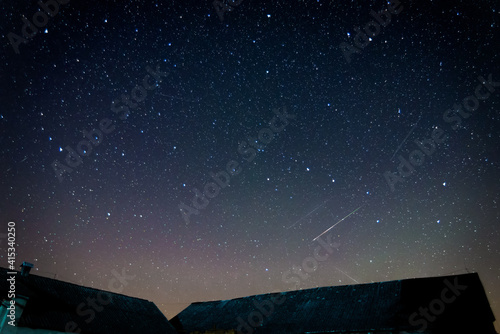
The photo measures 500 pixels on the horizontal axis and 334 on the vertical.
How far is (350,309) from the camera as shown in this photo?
722 inches

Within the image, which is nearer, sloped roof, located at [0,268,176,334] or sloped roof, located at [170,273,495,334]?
sloped roof, located at [0,268,176,334]

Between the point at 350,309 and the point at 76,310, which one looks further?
the point at 350,309

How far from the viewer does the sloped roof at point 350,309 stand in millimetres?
16031

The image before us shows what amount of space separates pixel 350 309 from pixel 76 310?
618 inches

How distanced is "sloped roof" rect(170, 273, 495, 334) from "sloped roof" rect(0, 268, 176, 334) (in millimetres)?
3684

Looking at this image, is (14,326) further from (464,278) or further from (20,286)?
(464,278)

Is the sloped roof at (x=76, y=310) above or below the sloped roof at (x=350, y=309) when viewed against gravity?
above

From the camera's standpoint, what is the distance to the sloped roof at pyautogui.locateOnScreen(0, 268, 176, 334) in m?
15.3

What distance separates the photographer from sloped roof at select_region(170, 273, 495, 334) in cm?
1603

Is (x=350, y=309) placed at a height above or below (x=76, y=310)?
below

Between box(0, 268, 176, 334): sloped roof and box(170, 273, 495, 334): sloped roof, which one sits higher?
box(0, 268, 176, 334): sloped roof

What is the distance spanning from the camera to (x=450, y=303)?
16.6m

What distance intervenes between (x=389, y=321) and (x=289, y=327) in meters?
5.76

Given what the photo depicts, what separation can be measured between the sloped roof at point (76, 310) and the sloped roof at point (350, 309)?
3684 mm
